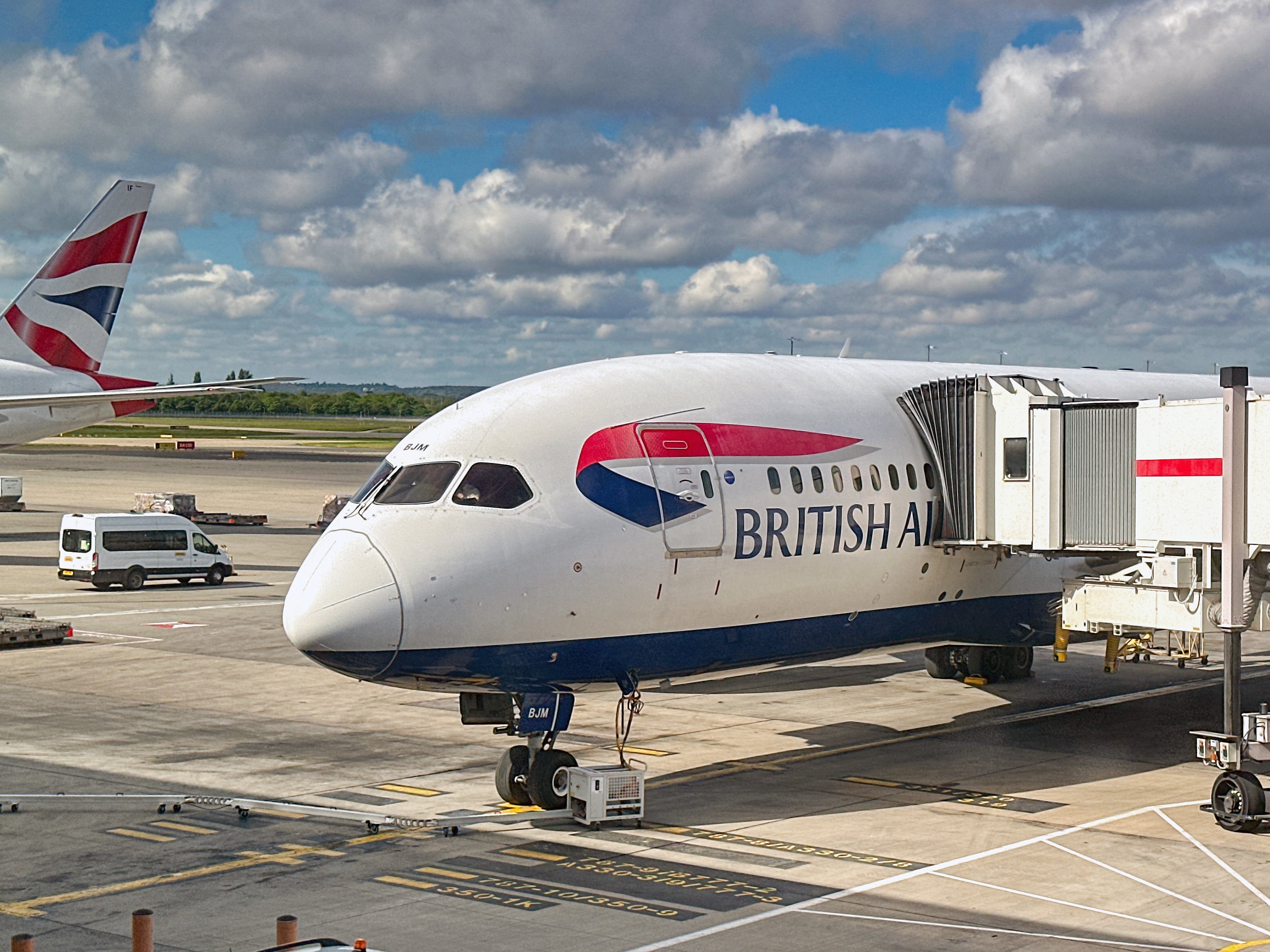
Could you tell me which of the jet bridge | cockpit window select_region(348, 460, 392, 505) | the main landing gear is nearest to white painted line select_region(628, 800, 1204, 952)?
the jet bridge

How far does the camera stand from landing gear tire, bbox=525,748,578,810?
19594 mm

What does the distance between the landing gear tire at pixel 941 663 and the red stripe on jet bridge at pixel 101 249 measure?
37.4 m

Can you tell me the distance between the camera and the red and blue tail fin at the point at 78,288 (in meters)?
55.8

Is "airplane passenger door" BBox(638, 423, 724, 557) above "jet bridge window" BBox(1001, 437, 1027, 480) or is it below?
below

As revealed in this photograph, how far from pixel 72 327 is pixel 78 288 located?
153 centimetres

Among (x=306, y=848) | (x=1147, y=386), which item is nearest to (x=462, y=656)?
(x=306, y=848)

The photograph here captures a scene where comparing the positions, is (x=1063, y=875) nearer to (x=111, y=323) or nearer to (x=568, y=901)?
(x=568, y=901)

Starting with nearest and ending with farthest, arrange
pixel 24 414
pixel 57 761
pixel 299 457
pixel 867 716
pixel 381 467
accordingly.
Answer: pixel 381 467 → pixel 57 761 → pixel 867 716 → pixel 24 414 → pixel 299 457

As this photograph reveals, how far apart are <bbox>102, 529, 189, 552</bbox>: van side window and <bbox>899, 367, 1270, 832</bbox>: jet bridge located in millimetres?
33203

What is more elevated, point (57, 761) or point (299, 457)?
point (299, 457)

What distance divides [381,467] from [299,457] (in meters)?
113

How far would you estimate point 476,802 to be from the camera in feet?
67.6

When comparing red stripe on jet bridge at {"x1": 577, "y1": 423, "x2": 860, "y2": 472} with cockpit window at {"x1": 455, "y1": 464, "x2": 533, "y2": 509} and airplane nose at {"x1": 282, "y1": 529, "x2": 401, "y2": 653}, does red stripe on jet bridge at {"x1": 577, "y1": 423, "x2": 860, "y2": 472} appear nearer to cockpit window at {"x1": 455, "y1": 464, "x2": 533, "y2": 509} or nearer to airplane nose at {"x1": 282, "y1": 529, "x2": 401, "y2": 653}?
cockpit window at {"x1": 455, "y1": 464, "x2": 533, "y2": 509}

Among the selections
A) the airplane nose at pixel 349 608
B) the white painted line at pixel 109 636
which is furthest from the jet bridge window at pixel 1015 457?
the white painted line at pixel 109 636
